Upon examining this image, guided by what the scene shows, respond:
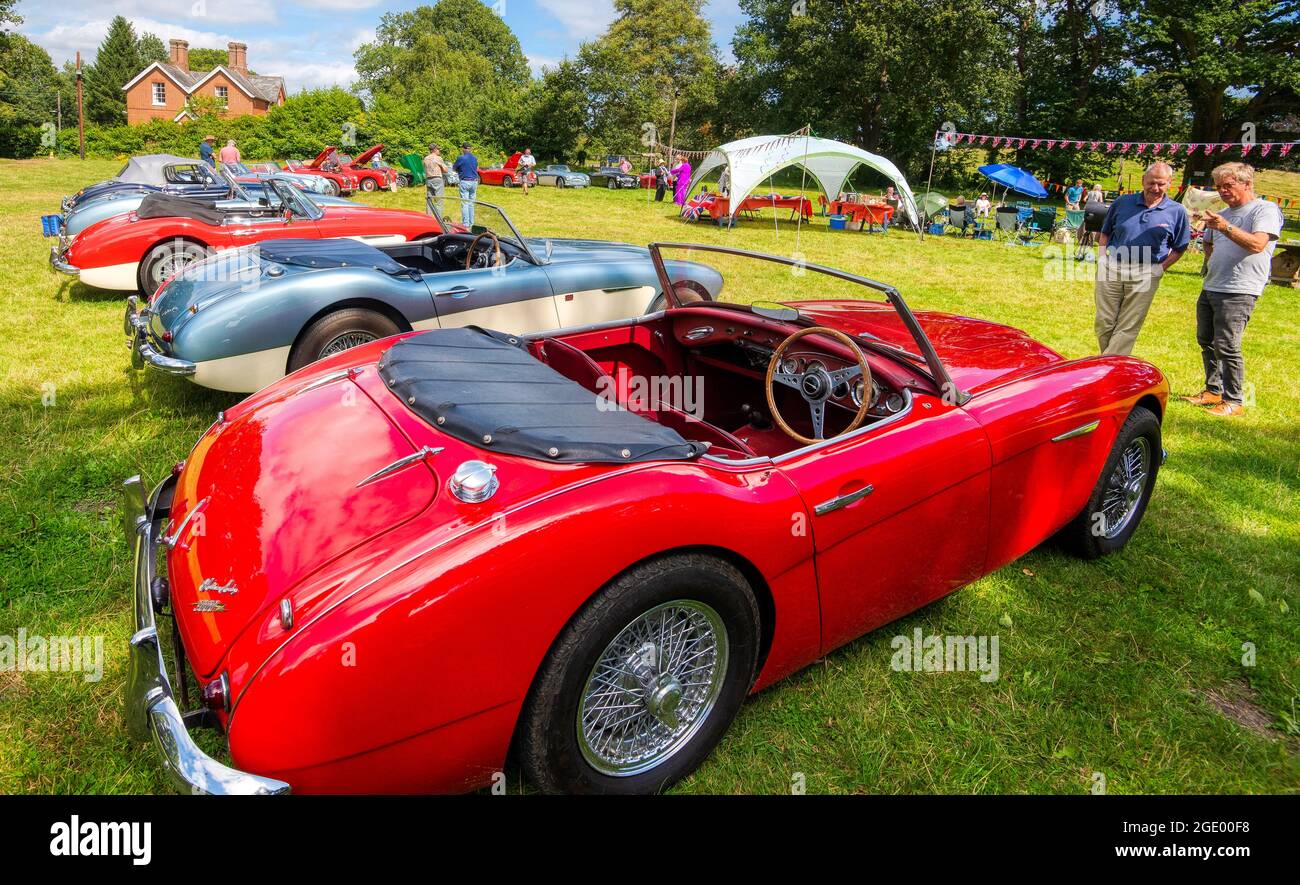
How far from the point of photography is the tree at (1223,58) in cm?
2895

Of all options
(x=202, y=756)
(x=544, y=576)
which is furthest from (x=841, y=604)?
(x=202, y=756)

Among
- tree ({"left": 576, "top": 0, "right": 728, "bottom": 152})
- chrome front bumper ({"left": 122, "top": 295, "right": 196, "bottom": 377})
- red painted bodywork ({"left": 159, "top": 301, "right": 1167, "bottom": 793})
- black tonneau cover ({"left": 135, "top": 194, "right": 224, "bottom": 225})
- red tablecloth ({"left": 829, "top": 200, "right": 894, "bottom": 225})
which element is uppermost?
tree ({"left": 576, "top": 0, "right": 728, "bottom": 152})

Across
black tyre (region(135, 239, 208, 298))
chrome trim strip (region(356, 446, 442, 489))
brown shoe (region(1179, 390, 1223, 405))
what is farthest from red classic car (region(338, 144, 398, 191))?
chrome trim strip (region(356, 446, 442, 489))

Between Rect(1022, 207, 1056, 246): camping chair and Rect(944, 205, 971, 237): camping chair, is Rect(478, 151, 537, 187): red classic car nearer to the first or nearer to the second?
Rect(944, 205, 971, 237): camping chair

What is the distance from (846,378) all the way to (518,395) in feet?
4.04

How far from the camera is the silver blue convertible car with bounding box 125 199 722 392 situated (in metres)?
4.55

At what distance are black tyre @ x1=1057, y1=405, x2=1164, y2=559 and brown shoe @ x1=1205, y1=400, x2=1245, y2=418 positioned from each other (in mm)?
2915

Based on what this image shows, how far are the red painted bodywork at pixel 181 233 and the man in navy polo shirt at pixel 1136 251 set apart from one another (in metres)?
6.73

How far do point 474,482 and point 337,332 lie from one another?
331cm

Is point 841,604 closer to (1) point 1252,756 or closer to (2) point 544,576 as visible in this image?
(2) point 544,576

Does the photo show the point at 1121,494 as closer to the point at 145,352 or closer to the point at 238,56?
the point at 145,352

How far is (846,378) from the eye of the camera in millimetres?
2865

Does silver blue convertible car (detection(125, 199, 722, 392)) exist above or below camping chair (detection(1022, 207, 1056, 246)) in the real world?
below

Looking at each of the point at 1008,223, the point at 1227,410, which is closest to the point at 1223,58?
the point at 1008,223
